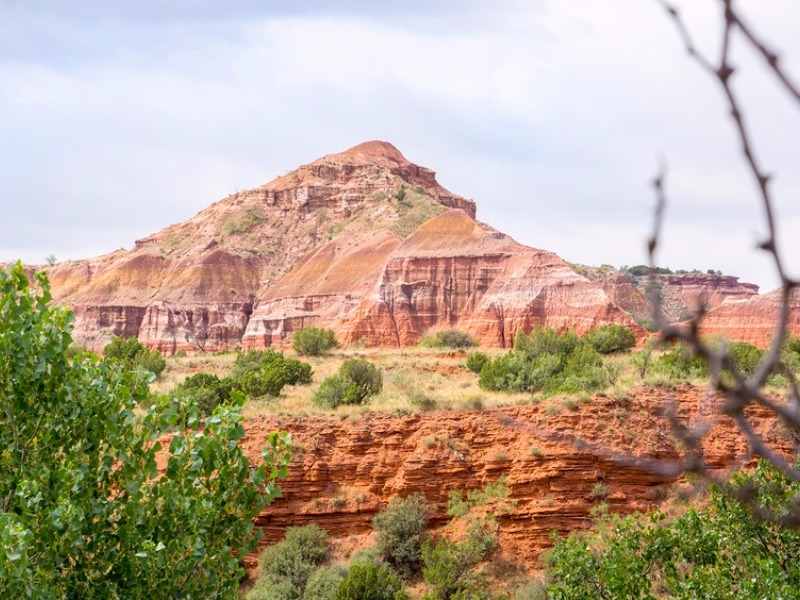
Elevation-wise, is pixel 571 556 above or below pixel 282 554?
above

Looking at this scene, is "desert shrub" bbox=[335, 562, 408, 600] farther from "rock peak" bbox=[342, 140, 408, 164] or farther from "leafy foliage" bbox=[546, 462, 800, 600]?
"rock peak" bbox=[342, 140, 408, 164]

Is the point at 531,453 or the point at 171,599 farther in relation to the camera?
the point at 531,453

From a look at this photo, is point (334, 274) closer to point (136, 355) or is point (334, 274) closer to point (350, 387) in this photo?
point (136, 355)

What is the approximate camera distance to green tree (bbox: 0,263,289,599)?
373 inches

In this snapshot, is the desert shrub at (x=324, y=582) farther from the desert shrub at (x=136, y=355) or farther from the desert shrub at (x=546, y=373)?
the desert shrub at (x=136, y=355)

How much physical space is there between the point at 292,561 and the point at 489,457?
663cm

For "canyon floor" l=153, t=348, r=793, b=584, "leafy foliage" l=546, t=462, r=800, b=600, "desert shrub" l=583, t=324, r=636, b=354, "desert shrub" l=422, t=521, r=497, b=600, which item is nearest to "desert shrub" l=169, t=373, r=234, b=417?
"canyon floor" l=153, t=348, r=793, b=584

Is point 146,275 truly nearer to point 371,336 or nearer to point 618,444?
point 371,336

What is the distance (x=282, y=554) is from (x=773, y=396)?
15.3 m

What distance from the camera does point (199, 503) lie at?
9.77 metres

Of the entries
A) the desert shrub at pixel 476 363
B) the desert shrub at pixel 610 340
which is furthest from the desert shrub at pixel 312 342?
the desert shrub at pixel 610 340

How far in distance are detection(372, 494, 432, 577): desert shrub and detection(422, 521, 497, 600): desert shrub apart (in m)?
0.53

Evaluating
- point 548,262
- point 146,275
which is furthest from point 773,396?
point 146,275

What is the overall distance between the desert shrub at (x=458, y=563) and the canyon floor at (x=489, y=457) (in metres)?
0.92
